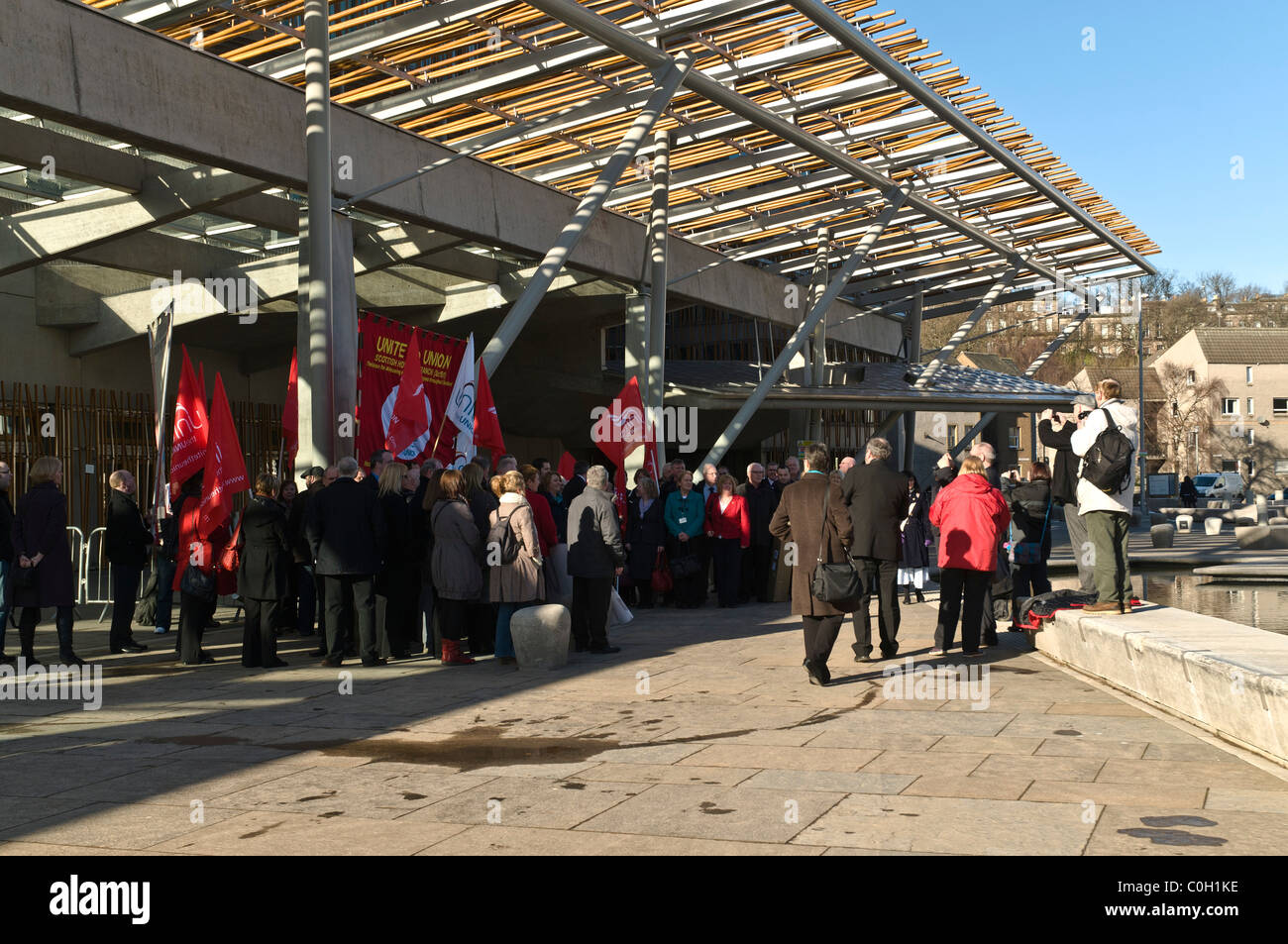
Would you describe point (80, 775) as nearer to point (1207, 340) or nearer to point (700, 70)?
point (700, 70)

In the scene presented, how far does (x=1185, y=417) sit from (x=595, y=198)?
63.8 meters

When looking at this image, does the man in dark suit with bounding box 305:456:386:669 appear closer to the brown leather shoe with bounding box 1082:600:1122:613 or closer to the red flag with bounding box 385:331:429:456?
the red flag with bounding box 385:331:429:456

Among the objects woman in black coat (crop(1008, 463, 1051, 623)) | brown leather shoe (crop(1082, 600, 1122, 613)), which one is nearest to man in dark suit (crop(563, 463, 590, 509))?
woman in black coat (crop(1008, 463, 1051, 623))

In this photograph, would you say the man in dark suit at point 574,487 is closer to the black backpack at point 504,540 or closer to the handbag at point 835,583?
the black backpack at point 504,540

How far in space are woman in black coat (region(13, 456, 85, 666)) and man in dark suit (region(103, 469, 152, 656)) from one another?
0.74 meters

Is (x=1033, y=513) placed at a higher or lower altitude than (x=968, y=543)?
→ higher

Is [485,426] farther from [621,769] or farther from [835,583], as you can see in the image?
[621,769]

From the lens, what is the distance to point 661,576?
632 inches

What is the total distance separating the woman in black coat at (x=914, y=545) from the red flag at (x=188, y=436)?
23.9 feet

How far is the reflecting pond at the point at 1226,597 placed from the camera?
559 inches

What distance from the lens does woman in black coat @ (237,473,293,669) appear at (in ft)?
35.2

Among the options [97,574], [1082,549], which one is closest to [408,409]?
[1082,549]

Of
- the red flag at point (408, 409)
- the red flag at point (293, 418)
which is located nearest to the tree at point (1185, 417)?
the red flag at point (408, 409)
